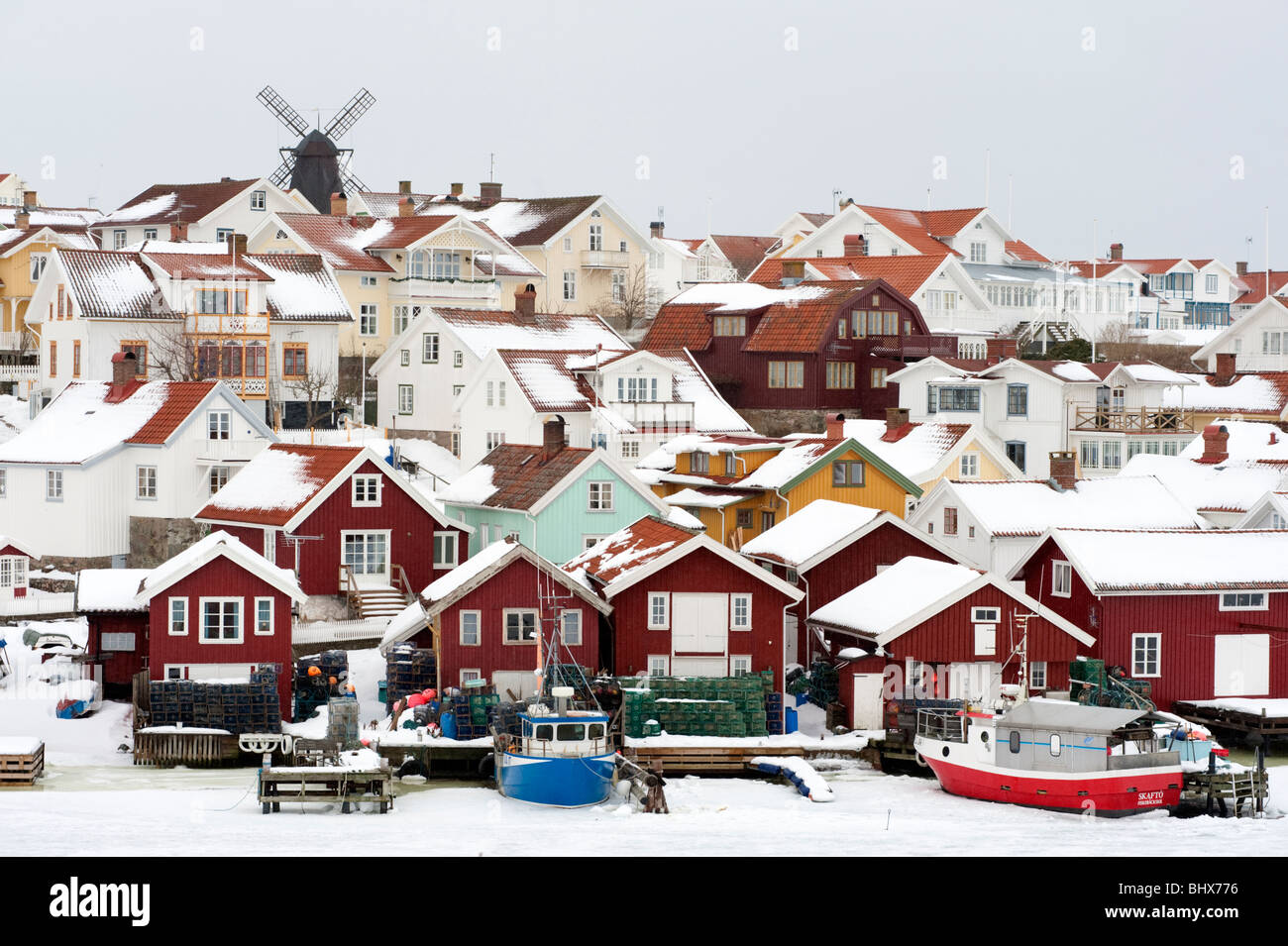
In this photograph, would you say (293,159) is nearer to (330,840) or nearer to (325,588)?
(325,588)

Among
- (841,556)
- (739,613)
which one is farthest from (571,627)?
(841,556)

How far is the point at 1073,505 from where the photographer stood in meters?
58.7

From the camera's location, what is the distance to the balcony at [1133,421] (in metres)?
75.1

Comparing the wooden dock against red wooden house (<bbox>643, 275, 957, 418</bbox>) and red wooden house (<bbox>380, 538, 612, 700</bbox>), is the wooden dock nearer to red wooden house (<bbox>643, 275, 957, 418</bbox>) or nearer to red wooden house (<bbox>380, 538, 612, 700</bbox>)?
red wooden house (<bbox>380, 538, 612, 700</bbox>)

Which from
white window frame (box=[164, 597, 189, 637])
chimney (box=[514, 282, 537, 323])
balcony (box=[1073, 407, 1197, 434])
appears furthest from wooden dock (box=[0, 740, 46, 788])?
balcony (box=[1073, 407, 1197, 434])

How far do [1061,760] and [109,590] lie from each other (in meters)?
22.4

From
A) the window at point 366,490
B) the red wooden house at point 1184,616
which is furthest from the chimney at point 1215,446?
the window at point 366,490

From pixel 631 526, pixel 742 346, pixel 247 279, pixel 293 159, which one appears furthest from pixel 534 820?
pixel 293 159

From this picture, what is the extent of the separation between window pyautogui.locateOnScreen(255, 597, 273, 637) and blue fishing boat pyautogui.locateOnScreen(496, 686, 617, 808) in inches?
299

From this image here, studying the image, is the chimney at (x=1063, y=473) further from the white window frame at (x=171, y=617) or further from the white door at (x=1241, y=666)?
the white window frame at (x=171, y=617)

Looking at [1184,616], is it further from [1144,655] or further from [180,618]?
[180,618]

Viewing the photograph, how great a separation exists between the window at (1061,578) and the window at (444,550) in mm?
16752

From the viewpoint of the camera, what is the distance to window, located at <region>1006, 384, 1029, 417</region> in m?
74.5

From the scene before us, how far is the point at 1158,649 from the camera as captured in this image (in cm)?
4997
